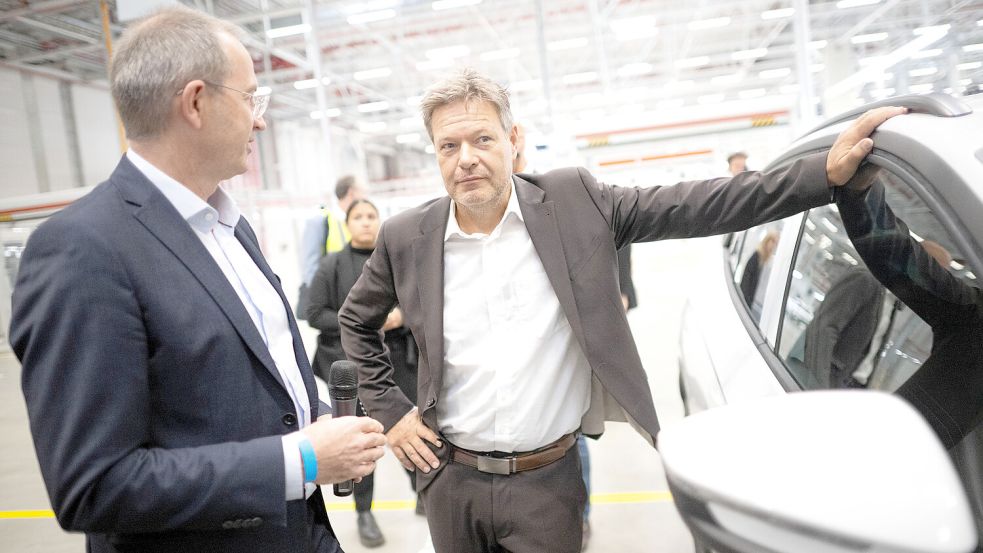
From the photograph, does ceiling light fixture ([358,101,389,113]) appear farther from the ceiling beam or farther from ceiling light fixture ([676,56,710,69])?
the ceiling beam

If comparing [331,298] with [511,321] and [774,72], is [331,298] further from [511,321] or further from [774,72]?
[774,72]

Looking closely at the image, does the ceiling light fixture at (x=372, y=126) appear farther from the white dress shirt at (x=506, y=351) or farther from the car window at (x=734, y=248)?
the white dress shirt at (x=506, y=351)

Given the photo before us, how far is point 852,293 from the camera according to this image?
1208 millimetres

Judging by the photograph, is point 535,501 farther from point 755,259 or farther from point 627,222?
point 755,259

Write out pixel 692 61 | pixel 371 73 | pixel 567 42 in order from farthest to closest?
pixel 692 61, pixel 371 73, pixel 567 42

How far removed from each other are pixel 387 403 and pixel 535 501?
0.49m

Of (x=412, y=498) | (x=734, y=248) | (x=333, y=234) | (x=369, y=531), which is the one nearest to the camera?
(x=734, y=248)

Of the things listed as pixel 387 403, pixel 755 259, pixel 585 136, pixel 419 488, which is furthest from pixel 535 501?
pixel 585 136

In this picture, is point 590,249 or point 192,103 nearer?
point 192,103

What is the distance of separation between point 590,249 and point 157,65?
98 centimetres

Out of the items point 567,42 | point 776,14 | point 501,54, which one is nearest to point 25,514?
point 501,54

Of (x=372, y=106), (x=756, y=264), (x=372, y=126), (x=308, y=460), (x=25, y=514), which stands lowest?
(x=25, y=514)

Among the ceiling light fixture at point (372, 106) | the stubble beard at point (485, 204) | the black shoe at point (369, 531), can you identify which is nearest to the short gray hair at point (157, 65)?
the stubble beard at point (485, 204)

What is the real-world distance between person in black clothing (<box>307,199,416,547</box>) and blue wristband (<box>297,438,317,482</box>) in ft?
6.11
